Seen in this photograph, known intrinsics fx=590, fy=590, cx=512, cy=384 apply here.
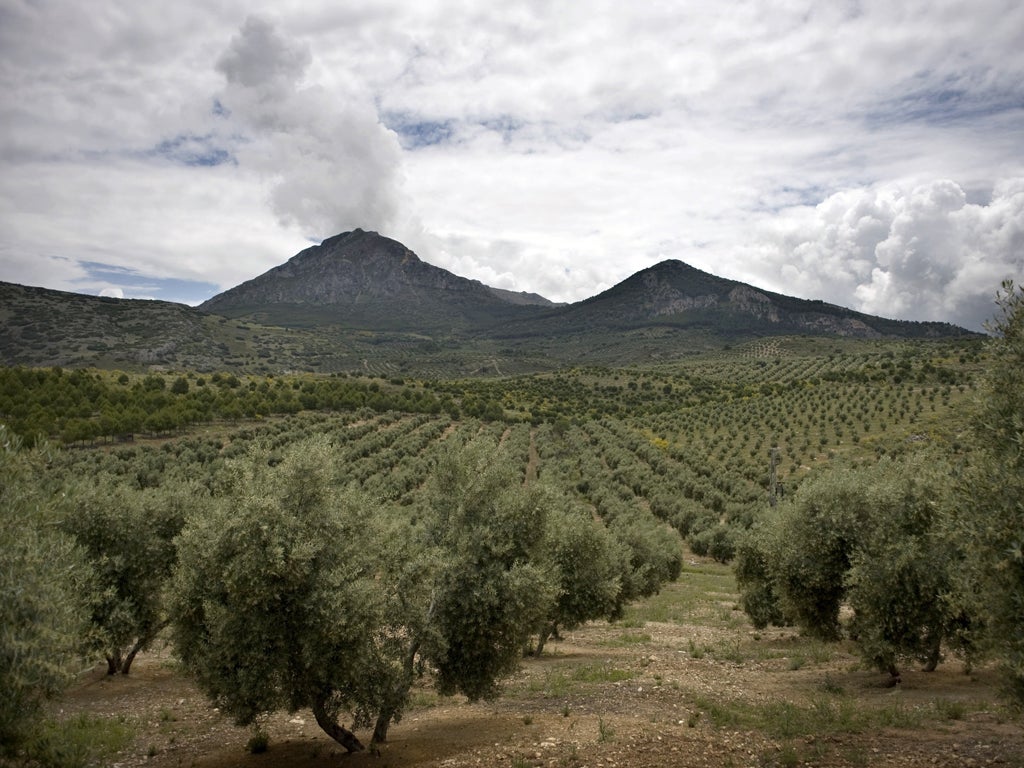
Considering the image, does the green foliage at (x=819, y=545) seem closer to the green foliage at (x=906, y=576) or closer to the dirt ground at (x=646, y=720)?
the green foliage at (x=906, y=576)

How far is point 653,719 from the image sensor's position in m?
15.1

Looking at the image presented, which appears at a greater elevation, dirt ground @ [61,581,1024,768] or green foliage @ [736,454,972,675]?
green foliage @ [736,454,972,675]

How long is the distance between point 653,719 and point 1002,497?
962cm

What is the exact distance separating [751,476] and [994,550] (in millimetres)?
68927

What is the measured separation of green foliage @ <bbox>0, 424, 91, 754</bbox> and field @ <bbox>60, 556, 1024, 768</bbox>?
6.46 m

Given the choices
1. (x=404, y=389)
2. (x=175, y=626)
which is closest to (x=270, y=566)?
(x=175, y=626)

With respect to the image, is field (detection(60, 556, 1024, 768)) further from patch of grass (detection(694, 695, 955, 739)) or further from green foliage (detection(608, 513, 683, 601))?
green foliage (detection(608, 513, 683, 601))

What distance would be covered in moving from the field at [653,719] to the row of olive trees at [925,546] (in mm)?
1406

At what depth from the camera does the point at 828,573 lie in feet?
62.0

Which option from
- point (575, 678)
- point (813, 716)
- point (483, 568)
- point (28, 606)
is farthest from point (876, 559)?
point (28, 606)

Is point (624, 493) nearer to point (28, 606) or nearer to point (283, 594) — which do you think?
point (283, 594)

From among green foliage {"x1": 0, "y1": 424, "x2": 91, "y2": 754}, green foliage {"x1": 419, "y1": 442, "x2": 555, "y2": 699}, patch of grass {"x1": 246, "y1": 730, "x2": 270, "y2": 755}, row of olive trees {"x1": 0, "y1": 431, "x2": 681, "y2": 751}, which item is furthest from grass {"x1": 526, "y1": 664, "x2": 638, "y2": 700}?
green foliage {"x1": 0, "y1": 424, "x2": 91, "y2": 754}

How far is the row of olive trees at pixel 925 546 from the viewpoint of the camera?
9984 mm

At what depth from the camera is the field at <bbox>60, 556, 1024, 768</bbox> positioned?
40.8 ft
